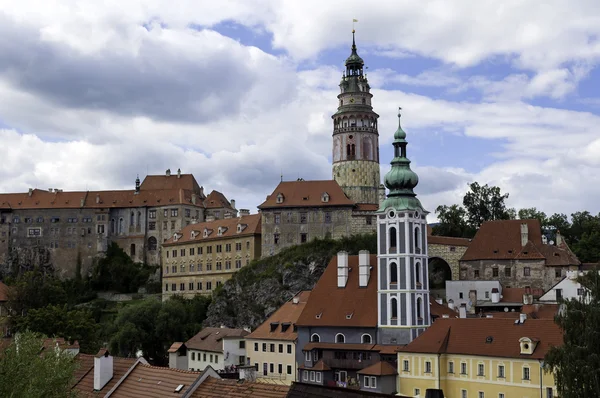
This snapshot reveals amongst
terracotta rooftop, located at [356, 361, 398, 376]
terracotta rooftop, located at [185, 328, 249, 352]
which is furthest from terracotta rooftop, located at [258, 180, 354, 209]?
terracotta rooftop, located at [356, 361, 398, 376]

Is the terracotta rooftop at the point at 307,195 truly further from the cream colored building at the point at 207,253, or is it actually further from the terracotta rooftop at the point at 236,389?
the terracotta rooftop at the point at 236,389

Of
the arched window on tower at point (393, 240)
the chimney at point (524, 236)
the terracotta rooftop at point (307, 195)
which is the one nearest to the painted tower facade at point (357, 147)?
the terracotta rooftop at point (307, 195)

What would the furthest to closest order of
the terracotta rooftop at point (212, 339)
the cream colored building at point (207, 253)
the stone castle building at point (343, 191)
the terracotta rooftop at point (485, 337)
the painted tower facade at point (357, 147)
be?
the painted tower facade at point (357, 147), the cream colored building at point (207, 253), the stone castle building at point (343, 191), the terracotta rooftop at point (212, 339), the terracotta rooftop at point (485, 337)

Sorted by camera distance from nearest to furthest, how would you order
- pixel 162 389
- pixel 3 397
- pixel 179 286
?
pixel 3 397 < pixel 162 389 < pixel 179 286

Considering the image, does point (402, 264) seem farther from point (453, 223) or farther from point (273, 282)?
point (453, 223)

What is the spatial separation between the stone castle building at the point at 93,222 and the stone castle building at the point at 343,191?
2039cm

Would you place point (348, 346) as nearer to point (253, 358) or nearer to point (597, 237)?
point (253, 358)

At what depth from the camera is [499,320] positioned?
46.8 meters

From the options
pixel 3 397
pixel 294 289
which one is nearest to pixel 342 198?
pixel 294 289

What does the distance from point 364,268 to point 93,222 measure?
5446cm

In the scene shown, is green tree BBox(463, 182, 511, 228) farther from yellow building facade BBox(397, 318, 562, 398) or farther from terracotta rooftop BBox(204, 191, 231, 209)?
yellow building facade BBox(397, 318, 562, 398)

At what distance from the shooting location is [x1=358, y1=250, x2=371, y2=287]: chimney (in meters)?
58.1

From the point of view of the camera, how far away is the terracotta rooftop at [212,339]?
5947 centimetres

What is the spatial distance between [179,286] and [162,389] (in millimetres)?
65531
